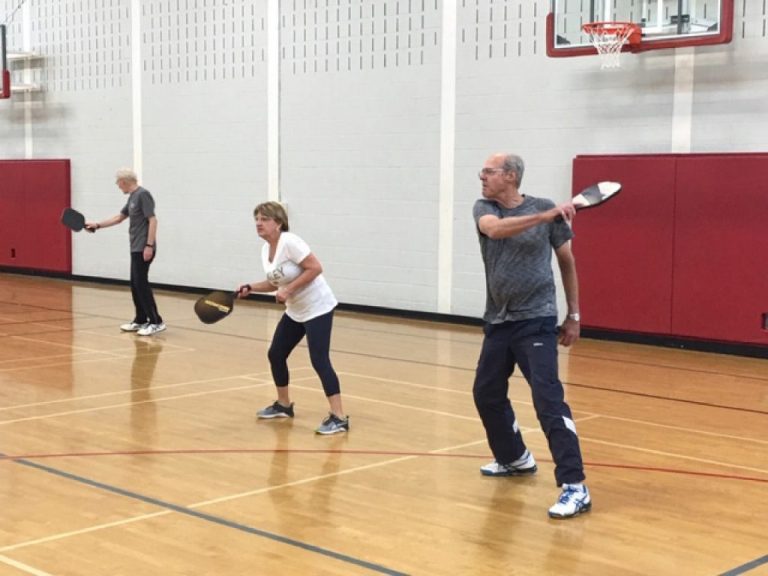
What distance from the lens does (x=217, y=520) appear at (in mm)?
5340

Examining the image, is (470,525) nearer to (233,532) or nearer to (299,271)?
(233,532)

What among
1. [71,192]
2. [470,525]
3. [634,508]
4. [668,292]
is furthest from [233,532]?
[71,192]

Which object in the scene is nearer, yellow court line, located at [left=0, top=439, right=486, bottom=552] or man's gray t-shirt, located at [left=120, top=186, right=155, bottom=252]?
yellow court line, located at [left=0, top=439, right=486, bottom=552]

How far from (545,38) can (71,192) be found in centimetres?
953

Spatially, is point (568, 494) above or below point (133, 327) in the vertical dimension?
above

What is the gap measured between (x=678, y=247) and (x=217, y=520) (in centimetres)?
762

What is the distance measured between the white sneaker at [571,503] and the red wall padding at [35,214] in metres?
14.8

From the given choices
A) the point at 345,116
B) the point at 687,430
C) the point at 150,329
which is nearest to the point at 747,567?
the point at 687,430

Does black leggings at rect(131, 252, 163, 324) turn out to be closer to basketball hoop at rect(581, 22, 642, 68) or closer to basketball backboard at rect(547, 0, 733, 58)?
basketball backboard at rect(547, 0, 733, 58)

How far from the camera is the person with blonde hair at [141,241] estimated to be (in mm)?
11961

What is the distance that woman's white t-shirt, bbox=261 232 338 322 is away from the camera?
7.21 metres

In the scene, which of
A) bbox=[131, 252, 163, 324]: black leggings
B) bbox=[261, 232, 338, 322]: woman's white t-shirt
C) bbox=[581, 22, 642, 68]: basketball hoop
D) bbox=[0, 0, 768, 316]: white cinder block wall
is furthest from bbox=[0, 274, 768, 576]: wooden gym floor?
bbox=[581, 22, 642, 68]: basketball hoop

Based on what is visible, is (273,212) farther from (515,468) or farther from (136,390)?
(136,390)

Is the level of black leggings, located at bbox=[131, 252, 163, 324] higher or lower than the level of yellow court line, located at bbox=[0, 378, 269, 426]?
higher
